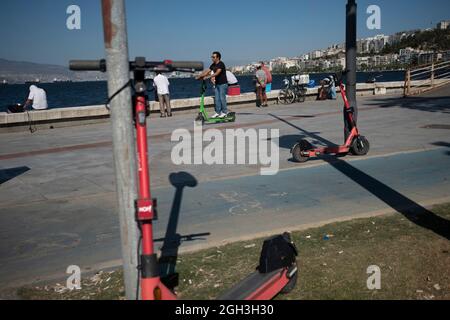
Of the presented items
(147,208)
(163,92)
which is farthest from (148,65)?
(163,92)

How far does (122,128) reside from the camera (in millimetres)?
3158

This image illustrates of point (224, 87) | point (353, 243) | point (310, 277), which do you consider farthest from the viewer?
point (224, 87)

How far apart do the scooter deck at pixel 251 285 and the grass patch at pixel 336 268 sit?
0.23m

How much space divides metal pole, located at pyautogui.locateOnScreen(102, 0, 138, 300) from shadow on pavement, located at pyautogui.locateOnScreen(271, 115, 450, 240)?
→ 3.37 m

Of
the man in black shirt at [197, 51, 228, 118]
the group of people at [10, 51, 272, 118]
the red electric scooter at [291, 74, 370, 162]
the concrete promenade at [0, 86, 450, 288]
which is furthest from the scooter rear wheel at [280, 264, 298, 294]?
the man in black shirt at [197, 51, 228, 118]

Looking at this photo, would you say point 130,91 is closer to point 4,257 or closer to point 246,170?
point 4,257

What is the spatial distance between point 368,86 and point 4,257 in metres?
23.2

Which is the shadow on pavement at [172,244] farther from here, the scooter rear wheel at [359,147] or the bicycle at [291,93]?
the bicycle at [291,93]

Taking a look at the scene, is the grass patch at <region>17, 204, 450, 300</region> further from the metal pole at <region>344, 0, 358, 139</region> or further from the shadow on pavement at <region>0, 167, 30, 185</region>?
the shadow on pavement at <region>0, 167, 30, 185</region>

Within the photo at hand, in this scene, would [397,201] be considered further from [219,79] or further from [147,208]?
[219,79]

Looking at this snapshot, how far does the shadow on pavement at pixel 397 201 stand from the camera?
524 centimetres

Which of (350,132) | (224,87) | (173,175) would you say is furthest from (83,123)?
→ (350,132)

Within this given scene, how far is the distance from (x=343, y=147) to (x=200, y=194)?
339 cm
